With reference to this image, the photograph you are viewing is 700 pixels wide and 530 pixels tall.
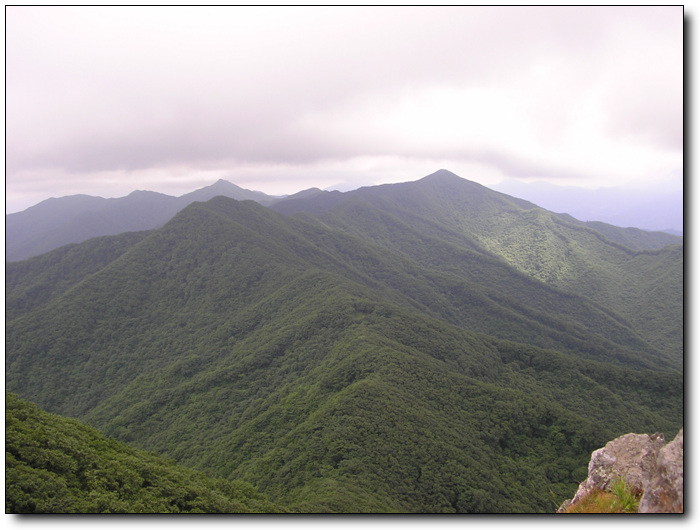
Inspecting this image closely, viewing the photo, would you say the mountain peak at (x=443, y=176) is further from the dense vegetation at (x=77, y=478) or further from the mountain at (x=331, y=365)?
the dense vegetation at (x=77, y=478)

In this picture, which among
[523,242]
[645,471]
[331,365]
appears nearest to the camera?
[645,471]

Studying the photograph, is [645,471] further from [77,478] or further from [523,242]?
[523,242]

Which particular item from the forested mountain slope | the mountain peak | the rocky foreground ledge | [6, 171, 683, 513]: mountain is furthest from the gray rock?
the mountain peak

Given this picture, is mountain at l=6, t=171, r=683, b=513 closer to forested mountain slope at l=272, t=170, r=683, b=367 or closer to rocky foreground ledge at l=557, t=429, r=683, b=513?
forested mountain slope at l=272, t=170, r=683, b=367

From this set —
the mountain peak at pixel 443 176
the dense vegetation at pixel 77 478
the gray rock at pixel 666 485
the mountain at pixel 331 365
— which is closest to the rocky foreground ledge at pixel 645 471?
the gray rock at pixel 666 485

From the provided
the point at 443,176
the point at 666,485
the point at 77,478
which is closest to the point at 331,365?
the point at 77,478
